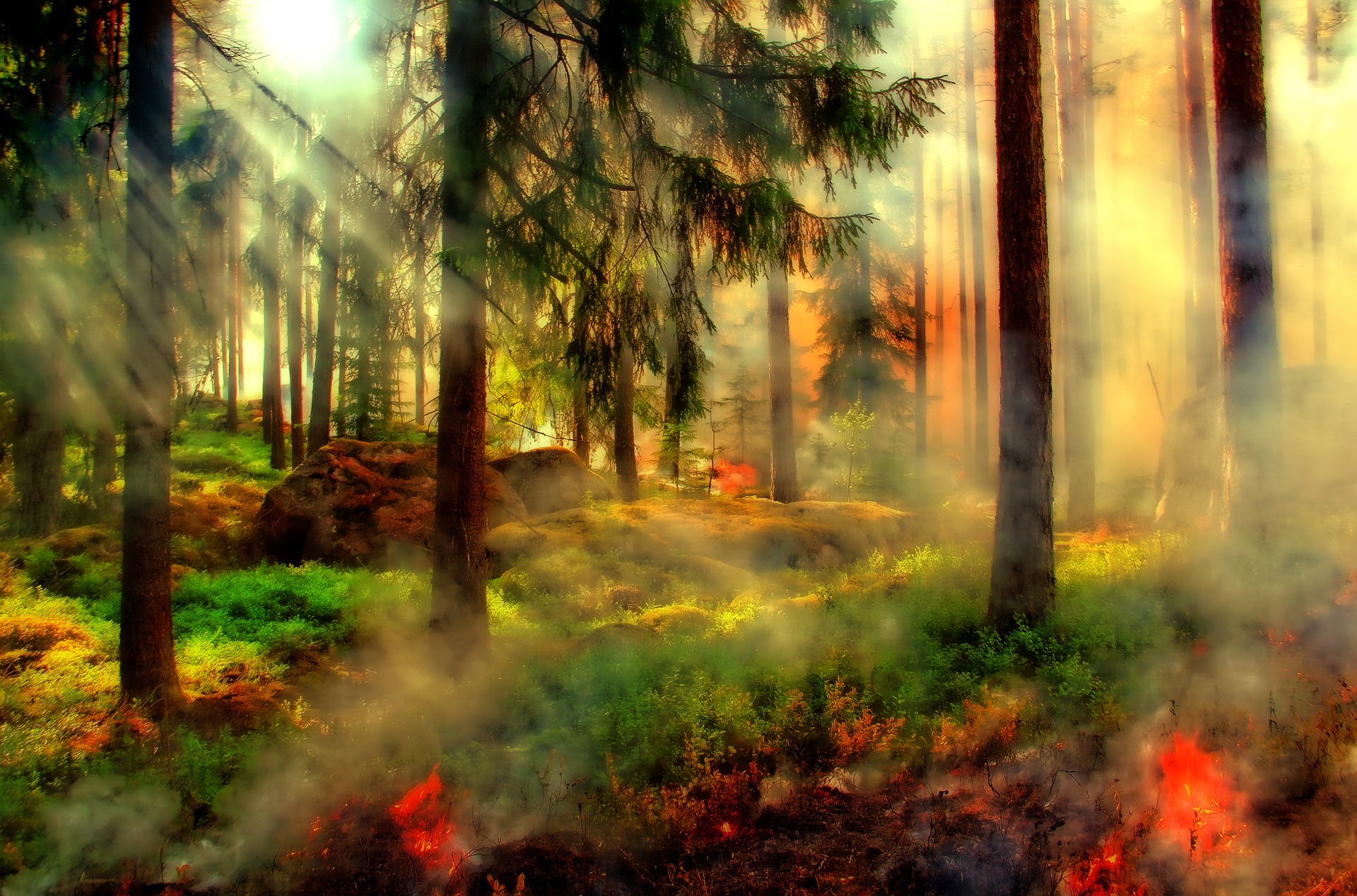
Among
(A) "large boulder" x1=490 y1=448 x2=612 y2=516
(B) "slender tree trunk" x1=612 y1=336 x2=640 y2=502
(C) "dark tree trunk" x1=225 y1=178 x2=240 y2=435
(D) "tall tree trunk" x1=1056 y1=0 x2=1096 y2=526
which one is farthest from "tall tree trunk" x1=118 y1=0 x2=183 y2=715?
(C) "dark tree trunk" x1=225 y1=178 x2=240 y2=435

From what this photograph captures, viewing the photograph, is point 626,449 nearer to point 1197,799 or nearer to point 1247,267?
point 1247,267

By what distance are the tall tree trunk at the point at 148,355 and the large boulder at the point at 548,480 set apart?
8.50 m

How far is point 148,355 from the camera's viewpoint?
6.33 meters

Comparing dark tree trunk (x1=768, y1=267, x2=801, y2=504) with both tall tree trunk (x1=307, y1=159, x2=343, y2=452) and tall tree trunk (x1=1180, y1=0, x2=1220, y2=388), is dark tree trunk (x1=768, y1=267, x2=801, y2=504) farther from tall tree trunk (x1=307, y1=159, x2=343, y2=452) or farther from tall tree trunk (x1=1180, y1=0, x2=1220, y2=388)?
tall tree trunk (x1=1180, y1=0, x2=1220, y2=388)

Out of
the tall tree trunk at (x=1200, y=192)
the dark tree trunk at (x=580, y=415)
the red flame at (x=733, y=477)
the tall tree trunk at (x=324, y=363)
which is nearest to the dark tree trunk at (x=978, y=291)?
the tall tree trunk at (x=1200, y=192)

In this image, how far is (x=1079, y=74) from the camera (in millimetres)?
19438

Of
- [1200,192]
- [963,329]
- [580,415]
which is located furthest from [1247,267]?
[963,329]

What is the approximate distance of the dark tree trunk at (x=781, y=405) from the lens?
1661 cm

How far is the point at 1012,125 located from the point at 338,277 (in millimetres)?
7909

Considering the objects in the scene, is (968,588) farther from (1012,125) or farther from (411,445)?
Answer: (411,445)

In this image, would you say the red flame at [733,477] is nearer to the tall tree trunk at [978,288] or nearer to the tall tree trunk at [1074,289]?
the tall tree trunk at [978,288]

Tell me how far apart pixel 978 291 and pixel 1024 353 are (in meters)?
18.3

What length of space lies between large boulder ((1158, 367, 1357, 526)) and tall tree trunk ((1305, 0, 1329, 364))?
1695 centimetres

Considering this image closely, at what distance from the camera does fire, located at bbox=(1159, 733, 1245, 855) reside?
426 centimetres
